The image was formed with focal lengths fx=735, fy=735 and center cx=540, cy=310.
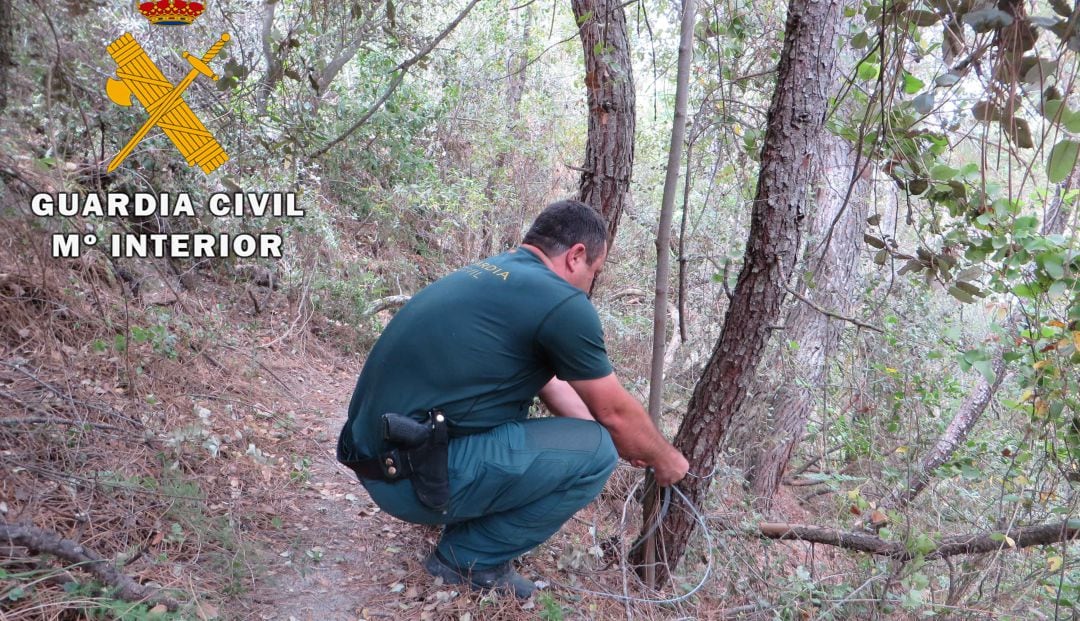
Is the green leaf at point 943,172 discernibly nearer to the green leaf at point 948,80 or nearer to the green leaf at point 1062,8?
the green leaf at point 948,80

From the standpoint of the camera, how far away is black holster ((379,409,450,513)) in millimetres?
2518

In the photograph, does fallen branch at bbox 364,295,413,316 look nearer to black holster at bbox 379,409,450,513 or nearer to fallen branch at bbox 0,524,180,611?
black holster at bbox 379,409,450,513

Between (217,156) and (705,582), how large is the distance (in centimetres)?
406

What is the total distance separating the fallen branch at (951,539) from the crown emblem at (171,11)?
185 inches

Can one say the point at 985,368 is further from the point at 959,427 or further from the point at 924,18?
the point at 959,427

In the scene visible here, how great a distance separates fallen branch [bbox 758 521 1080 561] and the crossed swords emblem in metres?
3.92

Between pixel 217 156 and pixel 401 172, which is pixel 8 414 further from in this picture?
pixel 401 172

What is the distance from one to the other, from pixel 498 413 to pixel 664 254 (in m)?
0.88

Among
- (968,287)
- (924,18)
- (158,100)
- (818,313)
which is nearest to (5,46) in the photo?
(158,100)

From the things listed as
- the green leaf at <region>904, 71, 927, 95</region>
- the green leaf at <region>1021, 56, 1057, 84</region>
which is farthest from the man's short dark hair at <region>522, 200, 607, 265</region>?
the green leaf at <region>1021, 56, 1057, 84</region>

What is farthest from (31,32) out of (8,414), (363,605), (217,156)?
(363,605)

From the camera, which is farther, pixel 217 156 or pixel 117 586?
pixel 217 156

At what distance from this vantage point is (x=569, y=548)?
3229 mm

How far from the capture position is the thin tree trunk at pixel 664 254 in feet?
8.98
